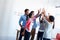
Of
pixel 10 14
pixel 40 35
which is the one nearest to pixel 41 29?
pixel 40 35

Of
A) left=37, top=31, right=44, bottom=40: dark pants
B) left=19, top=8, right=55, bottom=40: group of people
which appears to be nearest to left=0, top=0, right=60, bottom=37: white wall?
left=19, top=8, right=55, bottom=40: group of people

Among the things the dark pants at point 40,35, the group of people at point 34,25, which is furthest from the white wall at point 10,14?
the dark pants at point 40,35

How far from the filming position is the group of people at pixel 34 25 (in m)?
1.52

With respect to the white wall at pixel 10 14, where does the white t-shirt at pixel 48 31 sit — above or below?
below

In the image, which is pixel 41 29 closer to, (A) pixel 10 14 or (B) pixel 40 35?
(B) pixel 40 35

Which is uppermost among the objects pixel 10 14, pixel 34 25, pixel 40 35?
pixel 10 14

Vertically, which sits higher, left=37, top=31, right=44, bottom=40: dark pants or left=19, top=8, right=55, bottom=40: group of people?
left=19, top=8, right=55, bottom=40: group of people

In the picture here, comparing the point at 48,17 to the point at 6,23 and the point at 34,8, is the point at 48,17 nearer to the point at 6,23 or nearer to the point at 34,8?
the point at 34,8

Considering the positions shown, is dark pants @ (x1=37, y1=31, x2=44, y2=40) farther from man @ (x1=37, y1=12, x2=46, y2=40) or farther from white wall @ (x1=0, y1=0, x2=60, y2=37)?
white wall @ (x1=0, y1=0, x2=60, y2=37)

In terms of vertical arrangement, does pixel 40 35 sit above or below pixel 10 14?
below

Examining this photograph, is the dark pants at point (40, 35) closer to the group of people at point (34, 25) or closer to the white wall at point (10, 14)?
the group of people at point (34, 25)

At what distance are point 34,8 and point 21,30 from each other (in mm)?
298

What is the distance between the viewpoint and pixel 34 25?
1.54 meters

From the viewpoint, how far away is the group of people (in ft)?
4.99
